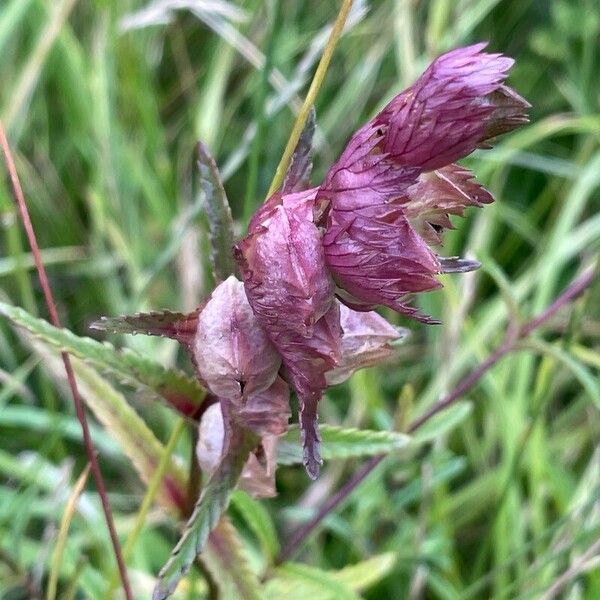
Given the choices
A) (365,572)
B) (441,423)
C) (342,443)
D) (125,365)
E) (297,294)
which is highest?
(297,294)

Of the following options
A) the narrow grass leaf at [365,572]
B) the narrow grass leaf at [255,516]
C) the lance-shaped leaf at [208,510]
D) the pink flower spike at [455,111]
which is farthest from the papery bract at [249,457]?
the narrow grass leaf at [365,572]

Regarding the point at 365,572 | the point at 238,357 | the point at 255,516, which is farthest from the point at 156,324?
the point at 365,572

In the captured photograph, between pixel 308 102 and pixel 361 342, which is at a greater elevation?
pixel 308 102

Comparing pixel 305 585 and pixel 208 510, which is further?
pixel 305 585

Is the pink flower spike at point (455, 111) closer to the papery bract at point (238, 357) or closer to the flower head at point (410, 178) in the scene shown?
the flower head at point (410, 178)

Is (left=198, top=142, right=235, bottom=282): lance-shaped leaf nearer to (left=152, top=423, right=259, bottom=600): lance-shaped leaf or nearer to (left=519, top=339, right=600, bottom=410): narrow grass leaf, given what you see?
(left=152, top=423, right=259, bottom=600): lance-shaped leaf

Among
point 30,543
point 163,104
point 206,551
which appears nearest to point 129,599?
point 206,551

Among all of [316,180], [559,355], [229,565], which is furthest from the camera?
[316,180]

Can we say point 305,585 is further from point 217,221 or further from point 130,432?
point 217,221
